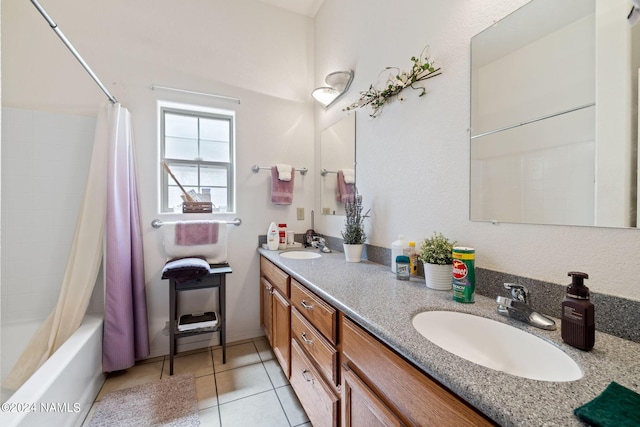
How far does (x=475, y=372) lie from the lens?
55cm

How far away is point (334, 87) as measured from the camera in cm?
205

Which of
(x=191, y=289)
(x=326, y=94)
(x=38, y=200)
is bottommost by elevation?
(x=191, y=289)

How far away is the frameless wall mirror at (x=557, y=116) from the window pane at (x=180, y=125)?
2.12 m

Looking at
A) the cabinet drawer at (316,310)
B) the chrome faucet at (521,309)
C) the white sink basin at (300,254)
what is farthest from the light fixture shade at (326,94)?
the chrome faucet at (521,309)

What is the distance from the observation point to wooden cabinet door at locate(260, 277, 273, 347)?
1.94 m

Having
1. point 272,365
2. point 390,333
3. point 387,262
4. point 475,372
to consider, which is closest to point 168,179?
point 272,365

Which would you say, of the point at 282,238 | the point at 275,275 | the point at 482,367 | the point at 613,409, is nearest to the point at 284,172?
the point at 282,238

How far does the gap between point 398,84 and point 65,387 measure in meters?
2.30

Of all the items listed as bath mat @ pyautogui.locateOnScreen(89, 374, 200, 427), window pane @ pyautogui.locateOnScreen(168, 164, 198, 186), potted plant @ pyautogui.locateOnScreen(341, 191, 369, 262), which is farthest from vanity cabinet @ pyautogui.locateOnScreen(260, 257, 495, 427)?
window pane @ pyautogui.locateOnScreen(168, 164, 198, 186)

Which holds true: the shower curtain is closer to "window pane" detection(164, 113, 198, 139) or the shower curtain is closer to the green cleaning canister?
"window pane" detection(164, 113, 198, 139)

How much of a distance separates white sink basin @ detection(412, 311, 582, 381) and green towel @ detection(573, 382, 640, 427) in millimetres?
129

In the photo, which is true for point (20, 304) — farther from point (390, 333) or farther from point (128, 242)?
point (390, 333)

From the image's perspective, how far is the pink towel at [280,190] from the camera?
7.58 ft

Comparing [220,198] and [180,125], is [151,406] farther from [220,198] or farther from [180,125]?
[180,125]
